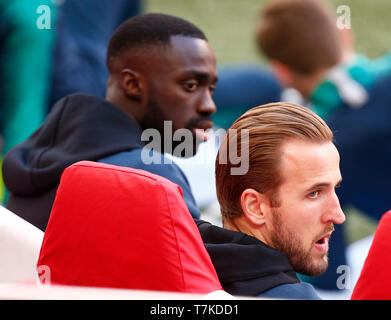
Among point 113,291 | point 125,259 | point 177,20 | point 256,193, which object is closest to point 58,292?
point 113,291

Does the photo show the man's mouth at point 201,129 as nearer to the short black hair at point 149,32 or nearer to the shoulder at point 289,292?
the short black hair at point 149,32

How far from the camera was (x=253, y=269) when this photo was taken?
4.31ft

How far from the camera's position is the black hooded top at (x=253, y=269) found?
1296 mm

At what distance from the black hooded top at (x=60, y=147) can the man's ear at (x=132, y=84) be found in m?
0.11

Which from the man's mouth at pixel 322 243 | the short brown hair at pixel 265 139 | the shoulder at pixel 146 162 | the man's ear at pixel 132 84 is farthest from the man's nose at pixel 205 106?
the man's mouth at pixel 322 243

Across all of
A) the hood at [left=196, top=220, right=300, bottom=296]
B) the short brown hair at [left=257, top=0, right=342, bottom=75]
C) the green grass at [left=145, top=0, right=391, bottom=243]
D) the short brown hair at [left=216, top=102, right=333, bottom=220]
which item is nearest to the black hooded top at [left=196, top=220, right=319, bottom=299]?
the hood at [left=196, top=220, right=300, bottom=296]

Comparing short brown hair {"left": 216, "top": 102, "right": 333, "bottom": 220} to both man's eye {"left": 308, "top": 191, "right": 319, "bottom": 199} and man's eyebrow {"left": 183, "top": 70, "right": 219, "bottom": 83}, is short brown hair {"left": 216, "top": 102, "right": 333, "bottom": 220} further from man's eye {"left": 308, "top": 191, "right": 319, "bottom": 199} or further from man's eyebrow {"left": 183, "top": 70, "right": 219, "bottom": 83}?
man's eyebrow {"left": 183, "top": 70, "right": 219, "bottom": 83}

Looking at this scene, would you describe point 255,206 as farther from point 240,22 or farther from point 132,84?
point 240,22

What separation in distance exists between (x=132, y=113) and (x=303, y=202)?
715mm

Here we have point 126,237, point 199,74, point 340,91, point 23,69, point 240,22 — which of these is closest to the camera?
point 126,237

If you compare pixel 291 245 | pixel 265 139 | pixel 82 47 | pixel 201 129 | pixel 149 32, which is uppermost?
pixel 82 47

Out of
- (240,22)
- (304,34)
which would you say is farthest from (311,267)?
(240,22)

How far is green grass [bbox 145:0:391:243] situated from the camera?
25.2 ft
